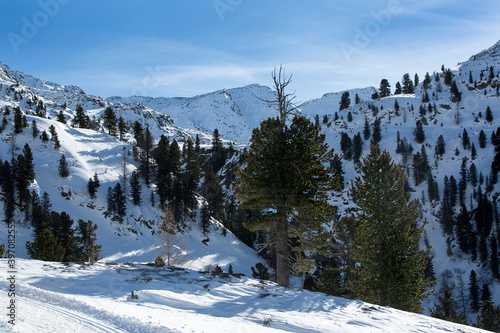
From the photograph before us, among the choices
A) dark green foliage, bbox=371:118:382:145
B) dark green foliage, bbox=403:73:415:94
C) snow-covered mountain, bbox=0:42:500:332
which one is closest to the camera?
snow-covered mountain, bbox=0:42:500:332

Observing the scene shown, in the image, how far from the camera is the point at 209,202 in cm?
7138

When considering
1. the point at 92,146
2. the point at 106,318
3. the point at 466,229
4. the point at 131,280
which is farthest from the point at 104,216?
the point at 466,229

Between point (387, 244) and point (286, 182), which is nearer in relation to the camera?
point (286, 182)

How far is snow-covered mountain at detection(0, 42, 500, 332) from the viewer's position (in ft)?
26.0

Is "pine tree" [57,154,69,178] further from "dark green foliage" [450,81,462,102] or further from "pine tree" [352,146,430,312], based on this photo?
"dark green foliage" [450,81,462,102]

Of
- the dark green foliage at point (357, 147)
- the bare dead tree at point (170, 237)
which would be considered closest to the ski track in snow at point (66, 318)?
the bare dead tree at point (170, 237)

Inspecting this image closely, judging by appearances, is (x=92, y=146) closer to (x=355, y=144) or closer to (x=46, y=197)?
(x=46, y=197)

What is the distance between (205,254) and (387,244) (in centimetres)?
4149

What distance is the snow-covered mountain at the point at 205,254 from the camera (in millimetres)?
7922

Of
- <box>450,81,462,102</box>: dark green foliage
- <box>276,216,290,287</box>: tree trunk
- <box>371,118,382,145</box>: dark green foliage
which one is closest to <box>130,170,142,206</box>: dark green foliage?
<box>276,216,290,287</box>: tree trunk

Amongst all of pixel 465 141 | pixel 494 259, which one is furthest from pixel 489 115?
pixel 494 259

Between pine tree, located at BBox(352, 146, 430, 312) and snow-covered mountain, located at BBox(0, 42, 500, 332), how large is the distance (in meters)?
8.58

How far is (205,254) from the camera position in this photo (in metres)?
54.5

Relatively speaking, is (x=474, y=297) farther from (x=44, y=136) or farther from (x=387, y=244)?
(x=44, y=136)
